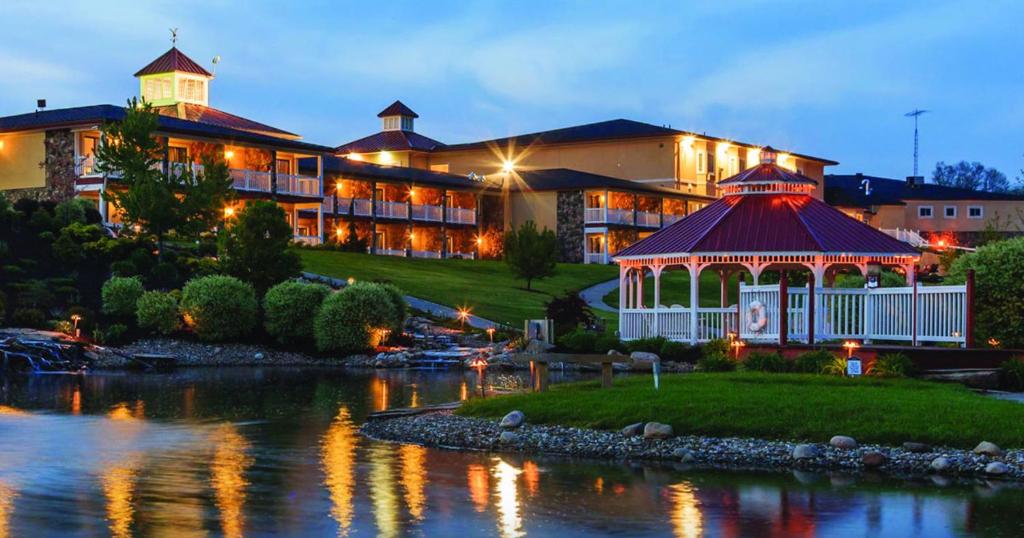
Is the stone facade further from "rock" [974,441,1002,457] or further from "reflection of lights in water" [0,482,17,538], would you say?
"reflection of lights in water" [0,482,17,538]

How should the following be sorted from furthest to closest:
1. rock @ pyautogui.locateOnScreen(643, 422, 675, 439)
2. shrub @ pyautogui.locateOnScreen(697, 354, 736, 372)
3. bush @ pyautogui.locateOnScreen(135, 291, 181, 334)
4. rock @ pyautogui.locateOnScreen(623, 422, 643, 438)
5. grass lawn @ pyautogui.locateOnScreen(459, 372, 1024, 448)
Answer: bush @ pyautogui.locateOnScreen(135, 291, 181, 334) → shrub @ pyautogui.locateOnScreen(697, 354, 736, 372) → rock @ pyautogui.locateOnScreen(623, 422, 643, 438) → rock @ pyautogui.locateOnScreen(643, 422, 675, 439) → grass lawn @ pyautogui.locateOnScreen(459, 372, 1024, 448)

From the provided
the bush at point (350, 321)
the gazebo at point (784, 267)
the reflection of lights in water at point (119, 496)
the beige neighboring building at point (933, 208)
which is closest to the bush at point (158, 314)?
the bush at point (350, 321)

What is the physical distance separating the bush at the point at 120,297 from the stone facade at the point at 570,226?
39080mm

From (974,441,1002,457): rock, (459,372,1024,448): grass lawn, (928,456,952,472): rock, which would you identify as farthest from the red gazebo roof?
(928,456,952,472): rock

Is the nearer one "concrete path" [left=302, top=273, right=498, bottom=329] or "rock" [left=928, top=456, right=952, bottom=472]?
"rock" [left=928, top=456, right=952, bottom=472]

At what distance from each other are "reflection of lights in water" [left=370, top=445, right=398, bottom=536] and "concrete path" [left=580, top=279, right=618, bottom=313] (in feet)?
117

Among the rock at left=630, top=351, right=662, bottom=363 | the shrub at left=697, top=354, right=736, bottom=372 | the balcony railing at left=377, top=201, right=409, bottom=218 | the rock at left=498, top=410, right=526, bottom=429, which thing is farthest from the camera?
the balcony railing at left=377, top=201, right=409, bottom=218

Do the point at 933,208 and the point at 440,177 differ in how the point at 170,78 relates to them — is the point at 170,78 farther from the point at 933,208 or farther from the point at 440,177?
the point at 933,208

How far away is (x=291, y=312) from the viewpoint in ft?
145

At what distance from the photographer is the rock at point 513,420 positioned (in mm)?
22000

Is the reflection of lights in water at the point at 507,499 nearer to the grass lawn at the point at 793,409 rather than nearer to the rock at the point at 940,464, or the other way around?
the grass lawn at the point at 793,409

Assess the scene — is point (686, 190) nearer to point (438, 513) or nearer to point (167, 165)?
point (167, 165)

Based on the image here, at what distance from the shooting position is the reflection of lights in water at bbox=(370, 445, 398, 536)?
1519 centimetres

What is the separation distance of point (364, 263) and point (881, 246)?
31261mm
